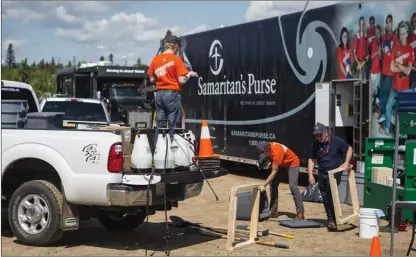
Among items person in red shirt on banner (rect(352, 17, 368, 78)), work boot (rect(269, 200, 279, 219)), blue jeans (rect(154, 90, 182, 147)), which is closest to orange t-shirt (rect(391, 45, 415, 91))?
person in red shirt on banner (rect(352, 17, 368, 78))

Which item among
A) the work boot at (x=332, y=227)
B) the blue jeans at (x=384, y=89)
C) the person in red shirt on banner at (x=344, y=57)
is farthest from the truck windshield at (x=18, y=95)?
the blue jeans at (x=384, y=89)

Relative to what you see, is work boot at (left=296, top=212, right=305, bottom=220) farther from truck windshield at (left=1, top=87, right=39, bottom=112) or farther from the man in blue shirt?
truck windshield at (left=1, top=87, right=39, bottom=112)

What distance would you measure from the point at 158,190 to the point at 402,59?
17.4 ft

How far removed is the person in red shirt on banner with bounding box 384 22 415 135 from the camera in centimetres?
1013

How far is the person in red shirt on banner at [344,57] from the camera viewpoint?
37.2 feet

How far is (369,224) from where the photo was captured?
8.41 m

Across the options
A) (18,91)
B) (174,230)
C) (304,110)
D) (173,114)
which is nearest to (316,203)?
(304,110)

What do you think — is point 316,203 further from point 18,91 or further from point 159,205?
point 18,91

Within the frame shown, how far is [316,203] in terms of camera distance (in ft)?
37.5

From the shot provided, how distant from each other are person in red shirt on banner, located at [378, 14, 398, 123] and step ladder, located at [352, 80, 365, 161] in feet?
1.43

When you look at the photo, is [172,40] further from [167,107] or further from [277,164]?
[277,164]

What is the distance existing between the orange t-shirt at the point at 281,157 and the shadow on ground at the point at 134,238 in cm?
191

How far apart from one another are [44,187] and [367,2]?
662 cm

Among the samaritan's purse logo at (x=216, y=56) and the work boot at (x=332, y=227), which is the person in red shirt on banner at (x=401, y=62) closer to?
the work boot at (x=332, y=227)
